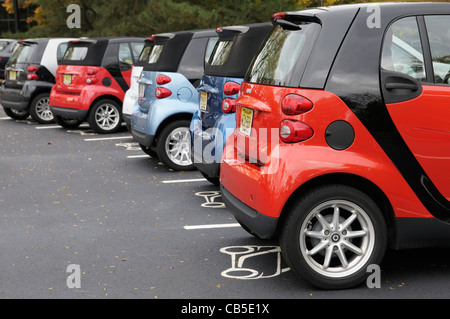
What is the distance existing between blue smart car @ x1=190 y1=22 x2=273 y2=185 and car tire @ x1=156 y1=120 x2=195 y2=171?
1.55 m

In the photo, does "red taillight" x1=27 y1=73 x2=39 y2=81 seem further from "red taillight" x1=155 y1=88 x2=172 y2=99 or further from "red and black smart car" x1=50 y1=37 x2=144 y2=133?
"red taillight" x1=155 y1=88 x2=172 y2=99

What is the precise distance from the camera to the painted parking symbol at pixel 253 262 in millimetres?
5012

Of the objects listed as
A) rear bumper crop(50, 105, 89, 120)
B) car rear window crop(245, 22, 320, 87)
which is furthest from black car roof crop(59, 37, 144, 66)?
car rear window crop(245, 22, 320, 87)

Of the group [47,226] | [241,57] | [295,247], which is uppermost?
[241,57]

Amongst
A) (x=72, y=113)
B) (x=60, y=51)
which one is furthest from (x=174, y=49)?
(x=60, y=51)

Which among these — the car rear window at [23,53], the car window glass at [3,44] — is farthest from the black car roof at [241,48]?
the car window glass at [3,44]

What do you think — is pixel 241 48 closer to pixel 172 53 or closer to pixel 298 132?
pixel 172 53

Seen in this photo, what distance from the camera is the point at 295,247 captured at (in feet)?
14.7

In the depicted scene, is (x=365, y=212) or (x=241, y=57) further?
(x=241, y=57)

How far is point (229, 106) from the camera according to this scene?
6848mm
